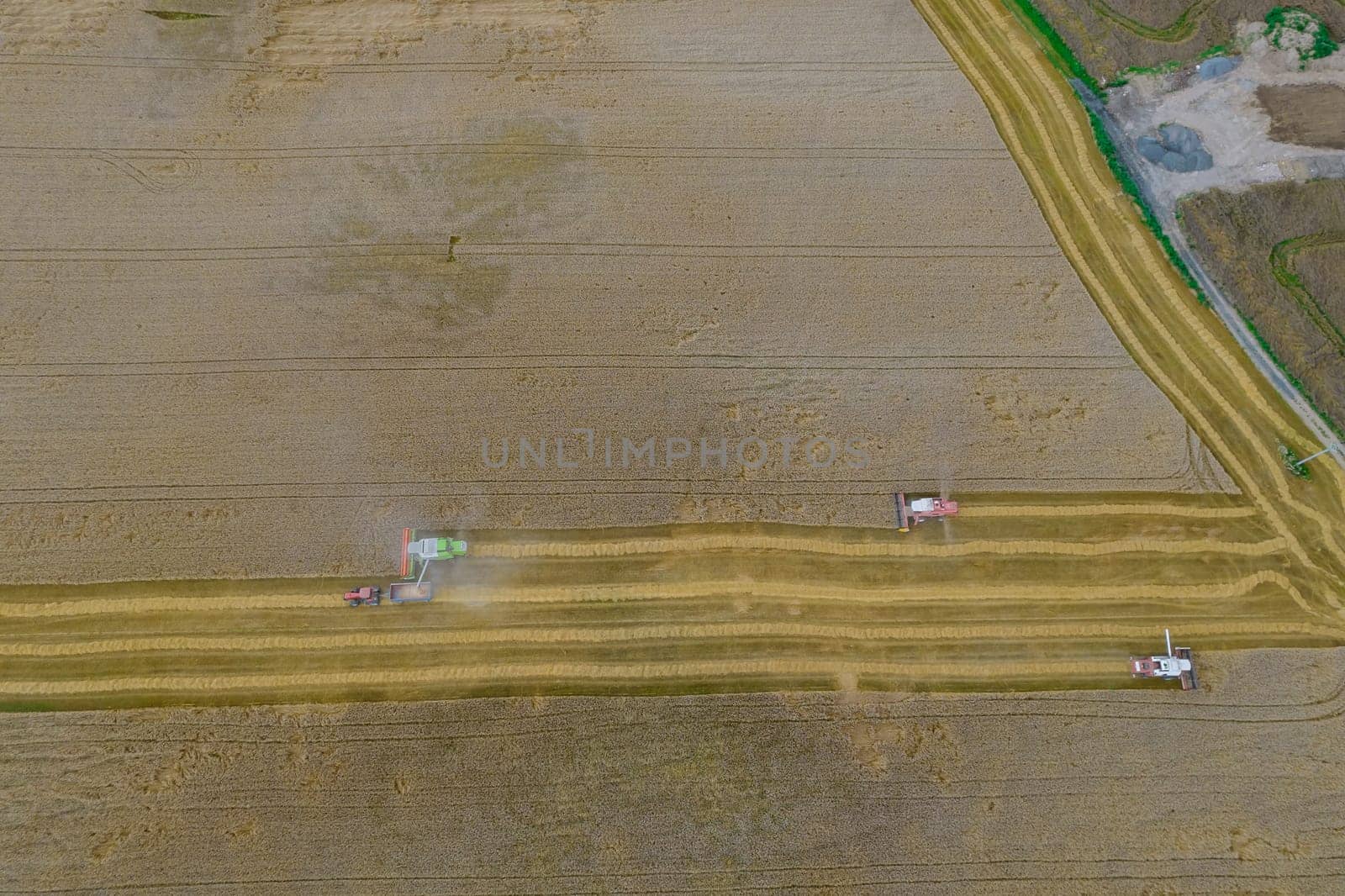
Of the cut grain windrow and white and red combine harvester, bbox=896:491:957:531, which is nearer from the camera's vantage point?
the cut grain windrow

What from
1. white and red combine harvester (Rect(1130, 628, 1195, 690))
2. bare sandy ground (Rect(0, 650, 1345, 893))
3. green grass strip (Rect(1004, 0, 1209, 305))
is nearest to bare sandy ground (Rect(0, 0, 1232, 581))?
green grass strip (Rect(1004, 0, 1209, 305))

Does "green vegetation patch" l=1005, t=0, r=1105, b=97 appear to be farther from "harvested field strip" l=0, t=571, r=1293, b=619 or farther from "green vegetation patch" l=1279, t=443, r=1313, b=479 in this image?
"harvested field strip" l=0, t=571, r=1293, b=619

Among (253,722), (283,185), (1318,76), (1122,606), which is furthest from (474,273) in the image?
(1318,76)

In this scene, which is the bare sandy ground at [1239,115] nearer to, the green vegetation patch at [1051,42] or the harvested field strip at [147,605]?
the green vegetation patch at [1051,42]

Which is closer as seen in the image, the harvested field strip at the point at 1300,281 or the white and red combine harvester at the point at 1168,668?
the white and red combine harvester at the point at 1168,668

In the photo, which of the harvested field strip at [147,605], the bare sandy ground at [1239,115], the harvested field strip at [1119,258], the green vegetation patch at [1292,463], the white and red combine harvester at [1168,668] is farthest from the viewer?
the bare sandy ground at [1239,115]

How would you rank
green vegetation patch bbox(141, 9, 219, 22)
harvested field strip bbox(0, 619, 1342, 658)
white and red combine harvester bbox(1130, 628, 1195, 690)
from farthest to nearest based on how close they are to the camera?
green vegetation patch bbox(141, 9, 219, 22), harvested field strip bbox(0, 619, 1342, 658), white and red combine harvester bbox(1130, 628, 1195, 690)

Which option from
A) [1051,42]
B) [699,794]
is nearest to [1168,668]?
[699,794]

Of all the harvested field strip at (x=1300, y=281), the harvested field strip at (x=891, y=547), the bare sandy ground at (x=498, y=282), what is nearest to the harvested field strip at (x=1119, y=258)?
the bare sandy ground at (x=498, y=282)
